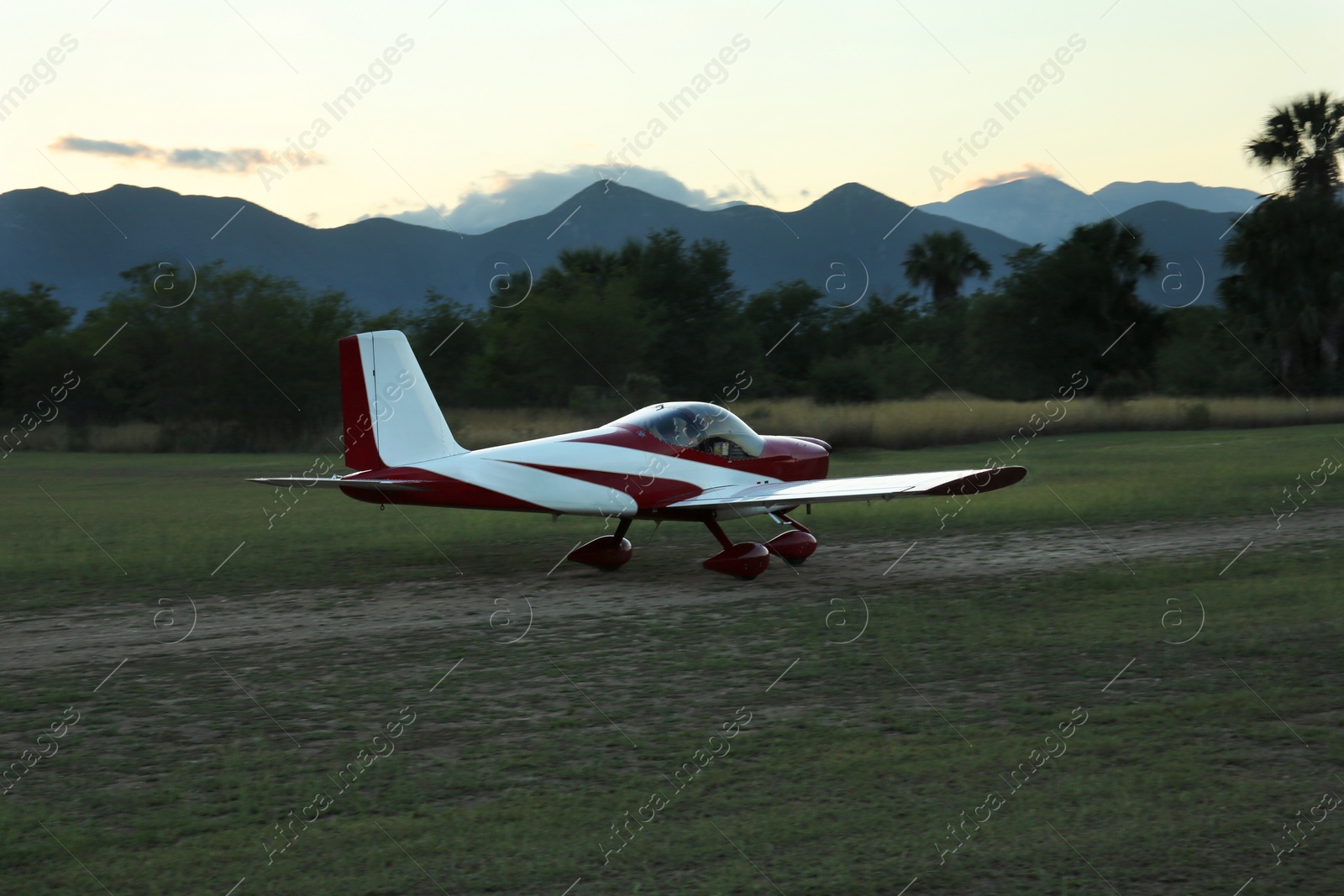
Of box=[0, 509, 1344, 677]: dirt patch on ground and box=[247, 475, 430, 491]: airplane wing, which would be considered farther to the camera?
box=[247, 475, 430, 491]: airplane wing

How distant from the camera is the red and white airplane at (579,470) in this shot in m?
10.5

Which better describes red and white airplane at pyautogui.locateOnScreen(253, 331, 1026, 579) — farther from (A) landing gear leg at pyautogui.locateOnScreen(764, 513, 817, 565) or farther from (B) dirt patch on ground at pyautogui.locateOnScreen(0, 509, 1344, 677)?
(B) dirt patch on ground at pyautogui.locateOnScreen(0, 509, 1344, 677)

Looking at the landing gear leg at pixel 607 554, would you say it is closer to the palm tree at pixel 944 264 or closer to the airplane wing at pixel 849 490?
the airplane wing at pixel 849 490

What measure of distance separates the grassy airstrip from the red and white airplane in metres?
0.81

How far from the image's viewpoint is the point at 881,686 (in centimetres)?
665

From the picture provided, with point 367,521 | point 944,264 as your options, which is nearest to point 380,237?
point 944,264

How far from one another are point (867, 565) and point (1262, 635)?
4155 millimetres

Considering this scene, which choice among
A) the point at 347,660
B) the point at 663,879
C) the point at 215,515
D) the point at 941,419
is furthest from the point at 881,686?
the point at 941,419

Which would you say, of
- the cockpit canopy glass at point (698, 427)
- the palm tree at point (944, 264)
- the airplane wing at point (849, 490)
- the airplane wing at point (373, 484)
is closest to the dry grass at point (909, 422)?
the cockpit canopy glass at point (698, 427)

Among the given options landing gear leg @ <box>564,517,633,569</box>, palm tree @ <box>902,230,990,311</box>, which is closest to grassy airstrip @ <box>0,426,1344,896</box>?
landing gear leg @ <box>564,517,633,569</box>

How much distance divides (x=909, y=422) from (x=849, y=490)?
2200 cm

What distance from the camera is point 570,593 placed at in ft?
33.3

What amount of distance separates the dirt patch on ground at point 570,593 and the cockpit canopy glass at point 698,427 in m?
1.30

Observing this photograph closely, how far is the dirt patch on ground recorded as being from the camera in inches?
332
